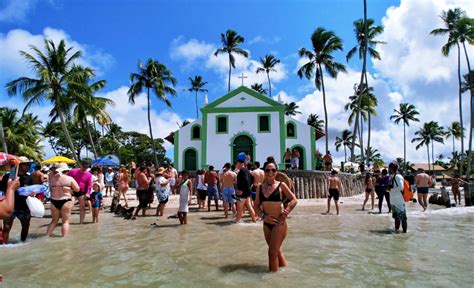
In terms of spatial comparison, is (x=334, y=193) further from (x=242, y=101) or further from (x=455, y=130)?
(x=455, y=130)

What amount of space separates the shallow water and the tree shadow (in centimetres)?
1

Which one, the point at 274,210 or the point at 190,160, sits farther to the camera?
the point at 190,160

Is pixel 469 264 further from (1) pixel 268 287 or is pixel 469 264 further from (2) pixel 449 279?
(1) pixel 268 287

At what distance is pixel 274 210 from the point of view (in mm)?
4508

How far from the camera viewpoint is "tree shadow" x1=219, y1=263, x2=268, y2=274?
4.57 meters

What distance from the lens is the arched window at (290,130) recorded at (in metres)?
26.3

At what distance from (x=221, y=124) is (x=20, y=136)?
1938 centimetres

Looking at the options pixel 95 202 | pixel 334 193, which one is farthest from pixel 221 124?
pixel 95 202

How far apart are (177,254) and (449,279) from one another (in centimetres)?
395

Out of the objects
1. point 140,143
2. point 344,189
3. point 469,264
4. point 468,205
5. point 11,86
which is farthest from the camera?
point 140,143

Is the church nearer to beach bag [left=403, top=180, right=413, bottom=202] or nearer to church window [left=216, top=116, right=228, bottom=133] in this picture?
church window [left=216, top=116, right=228, bottom=133]

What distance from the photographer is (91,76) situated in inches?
1052

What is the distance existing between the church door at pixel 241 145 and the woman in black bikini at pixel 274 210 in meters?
21.2

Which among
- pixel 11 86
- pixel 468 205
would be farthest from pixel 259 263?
pixel 11 86
